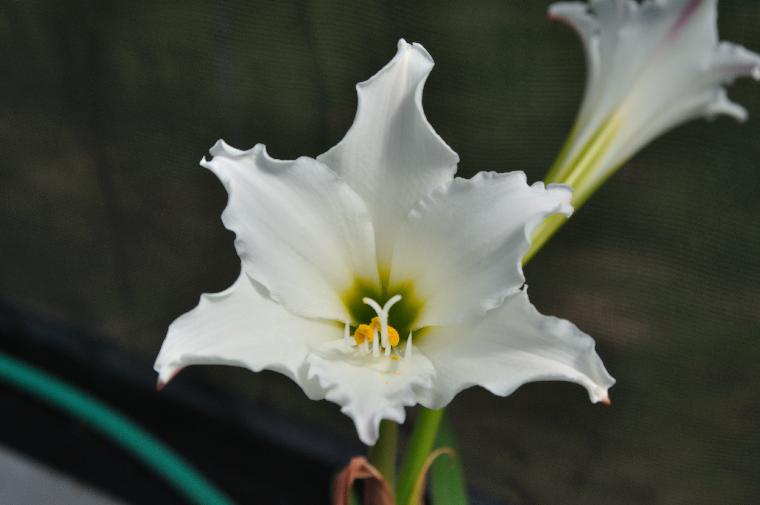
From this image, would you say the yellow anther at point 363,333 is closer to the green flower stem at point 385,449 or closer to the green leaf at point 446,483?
the green flower stem at point 385,449

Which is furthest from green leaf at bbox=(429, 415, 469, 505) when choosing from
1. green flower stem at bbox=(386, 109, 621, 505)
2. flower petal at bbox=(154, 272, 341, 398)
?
flower petal at bbox=(154, 272, 341, 398)

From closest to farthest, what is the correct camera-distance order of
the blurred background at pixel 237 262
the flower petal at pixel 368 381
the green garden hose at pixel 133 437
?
the flower petal at pixel 368 381
the blurred background at pixel 237 262
the green garden hose at pixel 133 437

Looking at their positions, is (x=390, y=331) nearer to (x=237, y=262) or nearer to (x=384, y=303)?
(x=384, y=303)

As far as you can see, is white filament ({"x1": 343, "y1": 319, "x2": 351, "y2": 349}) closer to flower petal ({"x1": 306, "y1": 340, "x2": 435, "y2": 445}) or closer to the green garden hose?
flower petal ({"x1": 306, "y1": 340, "x2": 435, "y2": 445})

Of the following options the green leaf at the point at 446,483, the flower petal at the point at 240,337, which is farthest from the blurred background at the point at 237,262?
the flower petal at the point at 240,337

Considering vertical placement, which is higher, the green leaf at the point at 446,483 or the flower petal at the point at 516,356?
the flower petal at the point at 516,356

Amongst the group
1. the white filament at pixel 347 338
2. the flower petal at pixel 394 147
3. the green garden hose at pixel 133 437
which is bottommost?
the green garden hose at pixel 133 437
